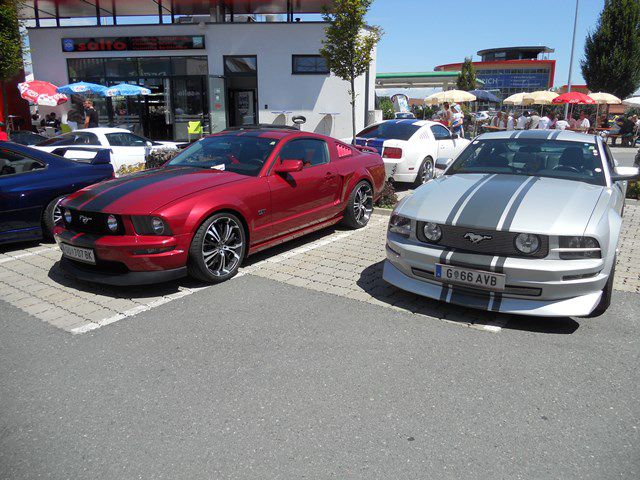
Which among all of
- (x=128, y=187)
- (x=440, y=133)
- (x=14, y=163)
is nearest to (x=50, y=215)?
(x=14, y=163)

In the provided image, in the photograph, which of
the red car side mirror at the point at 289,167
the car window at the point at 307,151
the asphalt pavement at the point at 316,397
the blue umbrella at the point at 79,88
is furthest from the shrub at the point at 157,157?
the blue umbrella at the point at 79,88

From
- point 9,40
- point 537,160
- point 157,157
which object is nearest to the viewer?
point 537,160

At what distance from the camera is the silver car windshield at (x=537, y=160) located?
5133 millimetres

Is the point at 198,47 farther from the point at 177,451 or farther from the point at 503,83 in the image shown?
the point at 503,83

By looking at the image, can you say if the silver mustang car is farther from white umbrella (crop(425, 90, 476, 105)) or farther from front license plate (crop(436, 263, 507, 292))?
white umbrella (crop(425, 90, 476, 105))

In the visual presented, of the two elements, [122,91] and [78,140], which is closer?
[78,140]

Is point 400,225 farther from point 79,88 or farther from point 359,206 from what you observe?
point 79,88

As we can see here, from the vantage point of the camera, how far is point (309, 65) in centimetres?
1922

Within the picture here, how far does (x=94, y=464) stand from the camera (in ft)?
8.40

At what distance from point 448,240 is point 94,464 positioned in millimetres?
3037

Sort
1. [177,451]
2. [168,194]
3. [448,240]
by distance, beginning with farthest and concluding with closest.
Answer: [168,194]
[448,240]
[177,451]

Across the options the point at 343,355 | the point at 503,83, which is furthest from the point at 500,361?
the point at 503,83

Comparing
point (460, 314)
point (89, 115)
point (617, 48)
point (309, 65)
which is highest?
point (617, 48)

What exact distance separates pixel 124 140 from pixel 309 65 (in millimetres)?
10031
